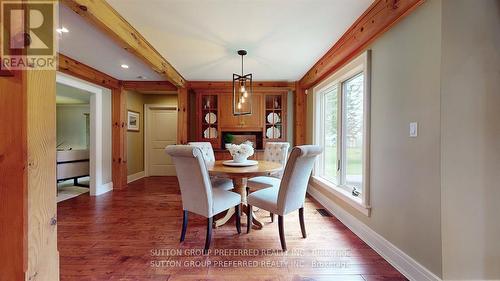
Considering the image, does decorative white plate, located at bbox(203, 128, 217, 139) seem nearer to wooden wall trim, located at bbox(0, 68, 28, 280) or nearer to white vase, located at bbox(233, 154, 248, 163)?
white vase, located at bbox(233, 154, 248, 163)

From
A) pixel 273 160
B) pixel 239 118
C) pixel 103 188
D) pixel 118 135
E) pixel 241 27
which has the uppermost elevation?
pixel 241 27

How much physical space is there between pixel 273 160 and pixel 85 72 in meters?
3.27

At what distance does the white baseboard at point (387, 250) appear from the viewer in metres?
1.59

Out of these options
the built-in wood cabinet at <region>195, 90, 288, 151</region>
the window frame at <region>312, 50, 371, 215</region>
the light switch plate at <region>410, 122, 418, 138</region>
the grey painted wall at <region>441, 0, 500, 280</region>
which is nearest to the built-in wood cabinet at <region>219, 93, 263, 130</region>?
the built-in wood cabinet at <region>195, 90, 288, 151</region>

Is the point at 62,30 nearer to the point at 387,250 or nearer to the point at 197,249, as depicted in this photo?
the point at 197,249

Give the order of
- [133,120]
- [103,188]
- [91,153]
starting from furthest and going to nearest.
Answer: [133,120], [103,188], [91,153]

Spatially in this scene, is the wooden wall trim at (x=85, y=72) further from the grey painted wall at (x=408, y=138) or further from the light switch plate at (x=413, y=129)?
the light switch plate at (x=413, y=129)

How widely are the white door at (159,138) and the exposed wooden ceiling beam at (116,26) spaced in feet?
9.29

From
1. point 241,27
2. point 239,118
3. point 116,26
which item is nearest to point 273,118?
point 239,118

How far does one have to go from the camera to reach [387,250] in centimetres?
→ 192

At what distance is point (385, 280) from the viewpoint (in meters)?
1.67

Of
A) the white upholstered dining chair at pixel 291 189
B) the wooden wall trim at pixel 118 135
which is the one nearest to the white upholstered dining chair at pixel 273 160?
the white upholstered dining chair at pixel 291 189

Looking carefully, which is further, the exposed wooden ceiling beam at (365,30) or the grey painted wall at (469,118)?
the exposed wooden ceiling beam at (365,30)

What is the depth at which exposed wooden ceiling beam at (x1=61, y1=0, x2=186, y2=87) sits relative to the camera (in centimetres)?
171
